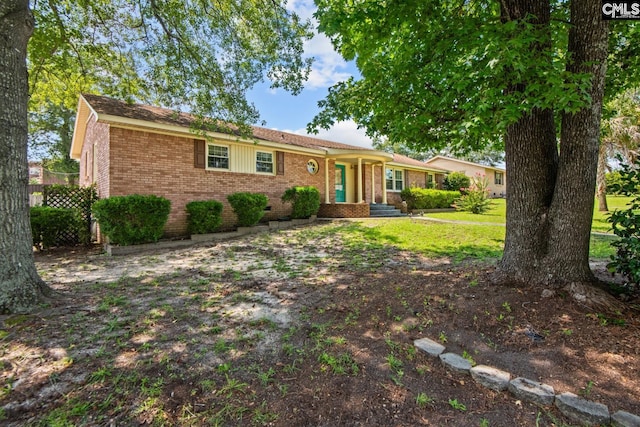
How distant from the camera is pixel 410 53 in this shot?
11.8 ft

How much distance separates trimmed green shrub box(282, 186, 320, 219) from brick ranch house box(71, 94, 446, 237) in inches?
20.1

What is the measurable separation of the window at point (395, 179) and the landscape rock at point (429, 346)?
53.7ft

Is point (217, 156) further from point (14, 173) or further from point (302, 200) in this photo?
point (14, 173)

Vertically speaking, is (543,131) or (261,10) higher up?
(261,10)

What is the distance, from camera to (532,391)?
2.07 metres

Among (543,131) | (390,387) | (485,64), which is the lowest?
(390,387)

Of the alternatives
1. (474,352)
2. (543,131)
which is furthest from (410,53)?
(474,352)

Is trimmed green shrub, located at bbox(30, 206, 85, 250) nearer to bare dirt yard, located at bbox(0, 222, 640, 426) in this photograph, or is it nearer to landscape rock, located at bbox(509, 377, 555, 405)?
bare dirt yard, located at bbox(0, 222, 640, 426)

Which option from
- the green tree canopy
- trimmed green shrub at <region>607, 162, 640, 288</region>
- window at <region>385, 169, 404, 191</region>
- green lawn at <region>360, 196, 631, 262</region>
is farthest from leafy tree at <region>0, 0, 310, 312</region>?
window at <region>385, 169, 404, 191</region>

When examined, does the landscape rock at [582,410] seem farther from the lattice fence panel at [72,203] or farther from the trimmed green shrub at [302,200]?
the lattice fence panel at [72,203]

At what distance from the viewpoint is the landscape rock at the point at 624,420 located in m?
1.76

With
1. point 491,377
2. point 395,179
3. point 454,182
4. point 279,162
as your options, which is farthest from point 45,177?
point 491,377

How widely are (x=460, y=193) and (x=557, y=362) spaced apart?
68.3 ft

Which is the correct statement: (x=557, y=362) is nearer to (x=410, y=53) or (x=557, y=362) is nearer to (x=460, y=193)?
(x=410, y=53)
